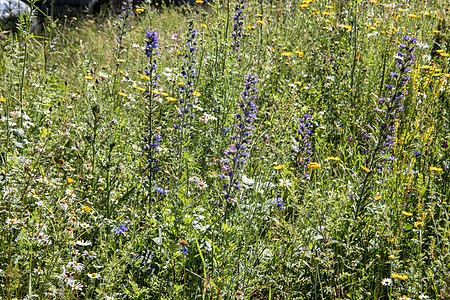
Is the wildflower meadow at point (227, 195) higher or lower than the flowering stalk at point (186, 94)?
lower

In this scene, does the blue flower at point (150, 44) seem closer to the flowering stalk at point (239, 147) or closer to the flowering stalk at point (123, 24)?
the flowering stalk at point (239, 147)

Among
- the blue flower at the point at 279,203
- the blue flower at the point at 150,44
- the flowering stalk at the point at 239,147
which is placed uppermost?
the blue flower at the point at 150,44

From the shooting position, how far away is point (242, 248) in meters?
2.05

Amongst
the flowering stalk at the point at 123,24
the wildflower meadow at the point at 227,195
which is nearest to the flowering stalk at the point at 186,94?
the wildflower meadow at the point at 227,195

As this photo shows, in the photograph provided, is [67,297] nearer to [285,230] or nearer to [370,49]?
[285,230]

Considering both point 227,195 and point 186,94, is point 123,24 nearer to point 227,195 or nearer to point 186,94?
point 186,94

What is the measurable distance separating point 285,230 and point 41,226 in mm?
1493

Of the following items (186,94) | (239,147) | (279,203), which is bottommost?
(279,203)

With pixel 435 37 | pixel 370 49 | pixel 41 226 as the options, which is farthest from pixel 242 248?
pixel 435 37

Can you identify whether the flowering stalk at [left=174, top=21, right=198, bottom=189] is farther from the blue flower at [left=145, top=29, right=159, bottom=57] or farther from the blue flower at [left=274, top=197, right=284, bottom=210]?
the blue flower at [left=274, top=197, right=284, bottom=210]

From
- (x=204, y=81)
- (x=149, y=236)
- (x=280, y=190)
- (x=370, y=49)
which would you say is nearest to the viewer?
(x=149, y=236)

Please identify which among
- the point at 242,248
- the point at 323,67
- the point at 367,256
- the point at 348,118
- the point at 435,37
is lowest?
the point at 367,256

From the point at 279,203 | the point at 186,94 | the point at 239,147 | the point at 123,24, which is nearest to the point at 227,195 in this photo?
the point at 239,147

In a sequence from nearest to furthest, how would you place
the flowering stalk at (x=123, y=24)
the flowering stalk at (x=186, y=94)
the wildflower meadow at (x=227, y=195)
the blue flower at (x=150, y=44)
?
the wildflower meadow at (x=227, y=195) < the flowering stalk at (x=186, y=94) < the blue flower at (x=150, y=44) < the flowering stalk at (x=123, y=24)
